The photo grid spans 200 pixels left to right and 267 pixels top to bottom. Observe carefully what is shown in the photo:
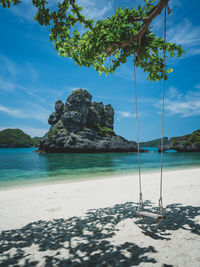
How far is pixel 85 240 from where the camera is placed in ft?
12.9

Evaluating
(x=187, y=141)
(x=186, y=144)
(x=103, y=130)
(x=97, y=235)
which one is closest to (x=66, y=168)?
(x=97, y=235)

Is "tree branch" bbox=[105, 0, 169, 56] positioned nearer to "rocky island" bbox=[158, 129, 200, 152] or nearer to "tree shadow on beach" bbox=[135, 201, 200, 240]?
"tree shadow on beach" bbox=[135, 201, 200, 240]

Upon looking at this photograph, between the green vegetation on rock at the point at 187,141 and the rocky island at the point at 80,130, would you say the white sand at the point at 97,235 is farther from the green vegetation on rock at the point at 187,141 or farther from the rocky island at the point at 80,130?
the green vegetation on rock at the point at 187,141

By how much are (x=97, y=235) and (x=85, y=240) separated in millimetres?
394

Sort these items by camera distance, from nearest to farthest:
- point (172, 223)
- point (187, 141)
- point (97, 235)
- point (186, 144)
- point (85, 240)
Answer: point (85, 240), point (97, 235), point (172, 223), point (186, 144), point (187, 141)

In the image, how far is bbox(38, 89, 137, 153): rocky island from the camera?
81.7 m

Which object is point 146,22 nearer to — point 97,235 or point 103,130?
point 97,235

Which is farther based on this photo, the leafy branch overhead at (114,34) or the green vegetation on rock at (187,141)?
the green vegetation on rock at (187,141)

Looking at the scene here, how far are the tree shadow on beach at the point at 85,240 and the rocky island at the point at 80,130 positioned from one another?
246 feet

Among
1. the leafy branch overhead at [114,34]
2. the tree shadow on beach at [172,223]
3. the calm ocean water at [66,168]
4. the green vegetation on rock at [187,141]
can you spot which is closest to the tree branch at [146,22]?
the leafy branch overhead at [114,34]

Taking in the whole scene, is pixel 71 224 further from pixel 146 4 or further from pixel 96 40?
pixel 146 4

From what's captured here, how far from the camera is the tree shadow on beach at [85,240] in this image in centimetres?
317

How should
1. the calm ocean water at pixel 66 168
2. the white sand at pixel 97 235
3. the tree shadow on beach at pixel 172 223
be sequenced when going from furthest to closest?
the calm ocean water at pixel 66 168
the tree shadow on beach at pixel 172 223
the white sand at pixel 97 235

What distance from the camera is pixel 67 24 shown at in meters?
4.63
